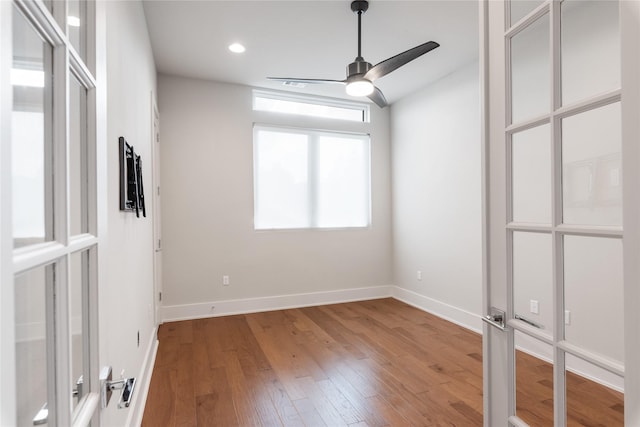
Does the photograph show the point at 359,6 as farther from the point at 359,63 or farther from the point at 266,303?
the point at 266,303

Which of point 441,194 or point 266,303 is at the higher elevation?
point 441,194

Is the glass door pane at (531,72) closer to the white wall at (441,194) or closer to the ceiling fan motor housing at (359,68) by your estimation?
the ceiling fan motor housing at (359,68)

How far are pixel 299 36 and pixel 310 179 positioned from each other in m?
1.93

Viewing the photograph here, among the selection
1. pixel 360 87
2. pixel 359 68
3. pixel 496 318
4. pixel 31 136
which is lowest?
pixel 496 318

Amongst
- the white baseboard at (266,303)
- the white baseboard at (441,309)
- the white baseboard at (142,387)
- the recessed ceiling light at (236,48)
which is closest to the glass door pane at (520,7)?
the white baseboard at (142,387)

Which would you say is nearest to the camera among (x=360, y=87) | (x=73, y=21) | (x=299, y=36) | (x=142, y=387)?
(x=73, y=21)

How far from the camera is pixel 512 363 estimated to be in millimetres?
1107

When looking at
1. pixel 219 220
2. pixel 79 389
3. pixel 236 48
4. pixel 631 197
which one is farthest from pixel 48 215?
pixel 219 220

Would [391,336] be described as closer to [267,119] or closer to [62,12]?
[267,119]

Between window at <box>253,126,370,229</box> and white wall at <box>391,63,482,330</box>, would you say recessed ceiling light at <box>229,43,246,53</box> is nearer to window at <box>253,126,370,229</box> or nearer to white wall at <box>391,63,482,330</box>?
window at <box>253,126,370,229</box>

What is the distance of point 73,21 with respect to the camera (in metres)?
0.67

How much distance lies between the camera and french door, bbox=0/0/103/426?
0.38m

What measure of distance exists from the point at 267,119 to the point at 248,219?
1.33m

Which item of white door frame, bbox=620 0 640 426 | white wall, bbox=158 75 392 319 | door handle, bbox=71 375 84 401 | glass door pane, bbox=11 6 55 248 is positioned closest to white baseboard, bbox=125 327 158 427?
white wall, bbox=158 75 392 319
